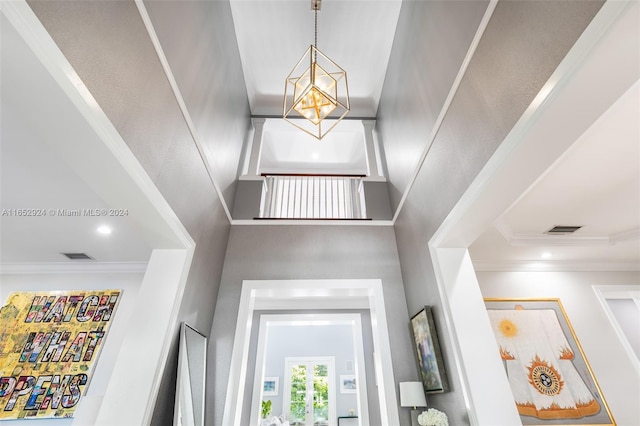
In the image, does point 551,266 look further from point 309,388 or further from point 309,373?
point 309,388

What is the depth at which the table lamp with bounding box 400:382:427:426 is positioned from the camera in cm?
244

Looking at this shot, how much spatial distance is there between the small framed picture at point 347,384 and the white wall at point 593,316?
643 cm

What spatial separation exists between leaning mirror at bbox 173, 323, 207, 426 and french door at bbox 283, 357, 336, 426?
7.19m

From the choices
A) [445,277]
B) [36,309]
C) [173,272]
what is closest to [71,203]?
[173,272]

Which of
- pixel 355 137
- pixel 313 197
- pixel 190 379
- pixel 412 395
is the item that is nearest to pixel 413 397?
pixel 412 395

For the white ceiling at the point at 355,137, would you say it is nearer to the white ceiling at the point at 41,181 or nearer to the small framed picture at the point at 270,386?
the white ceiling at the point at 41,181

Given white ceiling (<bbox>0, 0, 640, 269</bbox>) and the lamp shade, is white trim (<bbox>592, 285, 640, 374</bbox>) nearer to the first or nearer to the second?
white ceiling (<bbox>0, 0, 640, 269</bbox>)

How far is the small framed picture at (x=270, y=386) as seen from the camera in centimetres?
864

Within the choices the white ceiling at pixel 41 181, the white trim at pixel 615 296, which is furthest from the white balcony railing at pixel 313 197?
the white trim at pixel 615 296

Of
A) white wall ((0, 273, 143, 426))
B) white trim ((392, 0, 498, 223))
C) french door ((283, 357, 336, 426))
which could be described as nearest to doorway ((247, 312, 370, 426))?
french door ((283, 357, 336, 426))

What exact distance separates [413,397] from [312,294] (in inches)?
57.3

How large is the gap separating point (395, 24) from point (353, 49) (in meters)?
0.67

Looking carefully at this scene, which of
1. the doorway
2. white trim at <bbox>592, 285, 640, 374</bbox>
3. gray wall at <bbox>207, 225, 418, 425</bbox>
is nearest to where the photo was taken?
gray wall at <bbox>207, 225, 418, 425</bbox>

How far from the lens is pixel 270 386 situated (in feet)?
28.8
